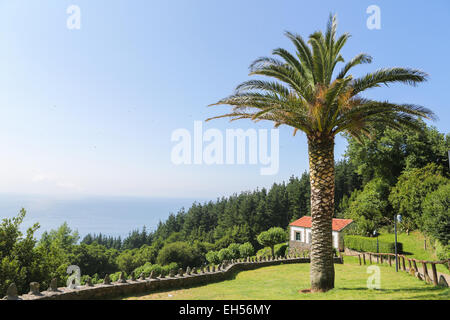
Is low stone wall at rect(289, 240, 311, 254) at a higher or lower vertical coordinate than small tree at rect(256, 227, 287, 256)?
lower

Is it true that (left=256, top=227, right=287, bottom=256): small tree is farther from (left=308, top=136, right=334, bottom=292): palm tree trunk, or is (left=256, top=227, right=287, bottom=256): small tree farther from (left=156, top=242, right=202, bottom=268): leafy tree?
(left=308, top=136, right=334, bottom=292): palm tree trunk

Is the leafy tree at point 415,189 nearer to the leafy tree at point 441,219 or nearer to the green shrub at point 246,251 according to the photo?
the leafy tree at point 441,219

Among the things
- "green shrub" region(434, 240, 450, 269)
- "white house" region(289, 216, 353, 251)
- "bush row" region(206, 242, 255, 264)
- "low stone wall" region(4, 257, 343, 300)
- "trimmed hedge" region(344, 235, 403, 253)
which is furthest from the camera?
"bush row" region(206, 242, 255, 264)

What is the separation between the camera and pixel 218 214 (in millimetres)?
107000

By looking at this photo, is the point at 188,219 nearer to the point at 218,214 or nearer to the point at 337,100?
the point at 218,214

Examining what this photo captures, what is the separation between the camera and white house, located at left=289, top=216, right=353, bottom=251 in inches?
1547

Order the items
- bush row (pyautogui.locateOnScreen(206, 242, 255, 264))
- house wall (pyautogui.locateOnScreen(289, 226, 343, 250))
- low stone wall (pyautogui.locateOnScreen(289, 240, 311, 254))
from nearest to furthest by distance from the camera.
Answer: house wall (pyautogui.locateOnScreen(289, 226, 343, 250)) → low stone wall (pyautogui.locateOnScreen(289, 240, 311, 254)) → bush row (pyautogui.locateOnScreen(206, 242, 255, 264))

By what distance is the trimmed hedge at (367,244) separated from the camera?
102 feet

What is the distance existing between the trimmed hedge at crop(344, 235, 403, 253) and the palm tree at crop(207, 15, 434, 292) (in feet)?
90.4

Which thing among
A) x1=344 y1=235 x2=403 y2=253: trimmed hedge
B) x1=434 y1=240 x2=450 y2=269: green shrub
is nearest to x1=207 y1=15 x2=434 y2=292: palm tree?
x1=434 y1=240 x2=450 y2=269: green shrub
